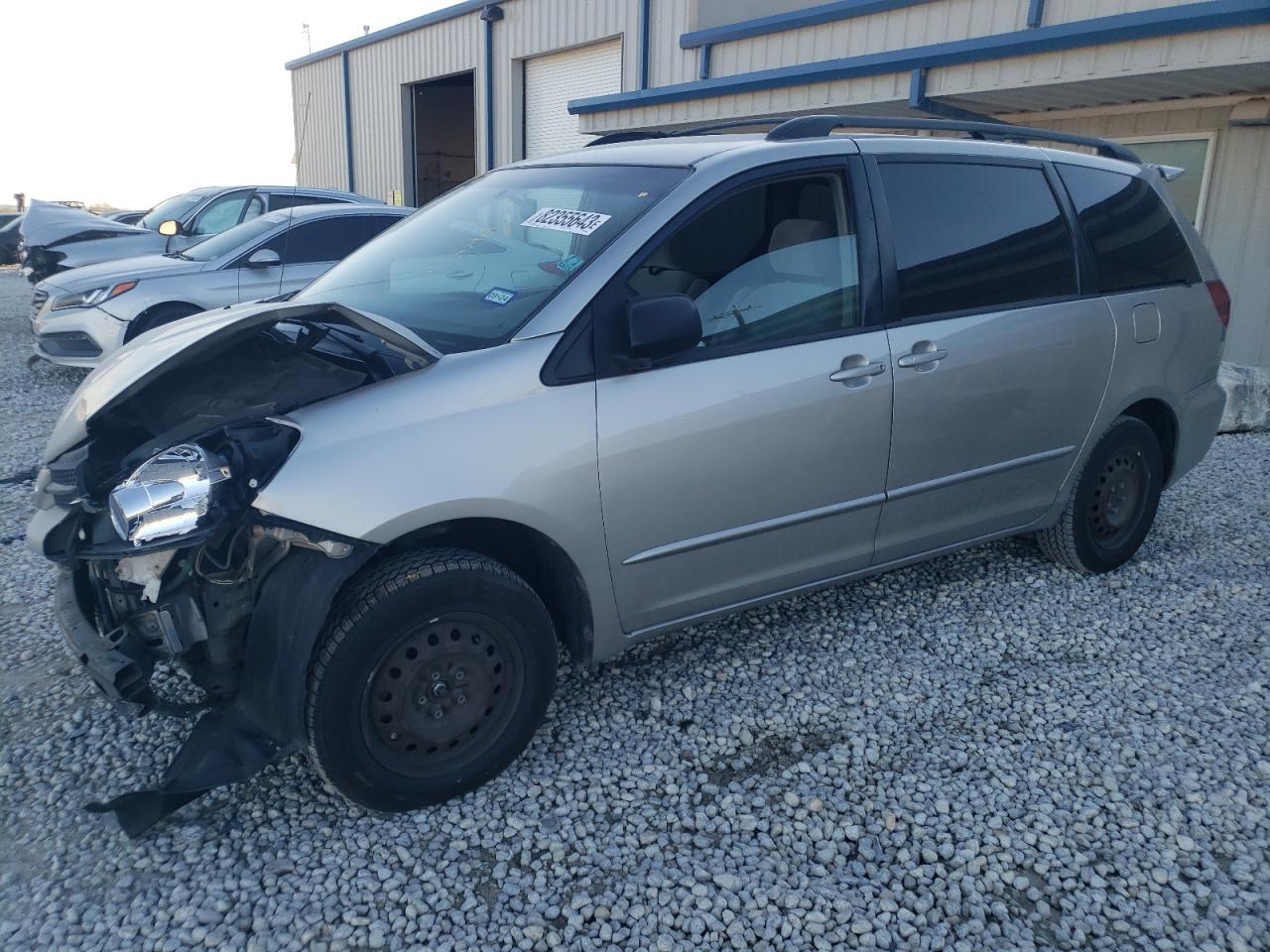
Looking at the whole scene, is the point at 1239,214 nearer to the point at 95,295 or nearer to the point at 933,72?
the point at 933,72

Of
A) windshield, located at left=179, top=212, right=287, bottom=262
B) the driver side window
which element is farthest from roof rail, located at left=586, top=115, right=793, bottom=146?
the driver side window

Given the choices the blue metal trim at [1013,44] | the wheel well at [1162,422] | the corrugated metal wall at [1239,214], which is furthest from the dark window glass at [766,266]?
the corrugated metal wall at [1239,214]

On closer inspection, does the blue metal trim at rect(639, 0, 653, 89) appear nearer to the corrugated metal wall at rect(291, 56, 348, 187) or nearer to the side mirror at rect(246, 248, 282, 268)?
the side mirror at rect(246, 248, 282, 268)

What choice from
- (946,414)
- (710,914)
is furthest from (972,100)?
(710,914)

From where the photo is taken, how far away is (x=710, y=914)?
2375mm

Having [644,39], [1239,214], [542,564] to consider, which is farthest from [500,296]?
[644,39]

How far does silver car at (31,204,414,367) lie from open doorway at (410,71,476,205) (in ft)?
39.5

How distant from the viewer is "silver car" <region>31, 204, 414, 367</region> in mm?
7633

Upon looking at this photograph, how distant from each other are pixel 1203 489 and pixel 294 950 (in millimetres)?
5746

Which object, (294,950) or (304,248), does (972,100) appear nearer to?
(304,248)

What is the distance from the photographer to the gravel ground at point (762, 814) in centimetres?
235

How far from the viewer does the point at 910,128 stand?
3945 mm

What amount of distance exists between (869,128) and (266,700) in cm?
309

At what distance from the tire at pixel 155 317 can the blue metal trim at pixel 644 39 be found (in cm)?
835
